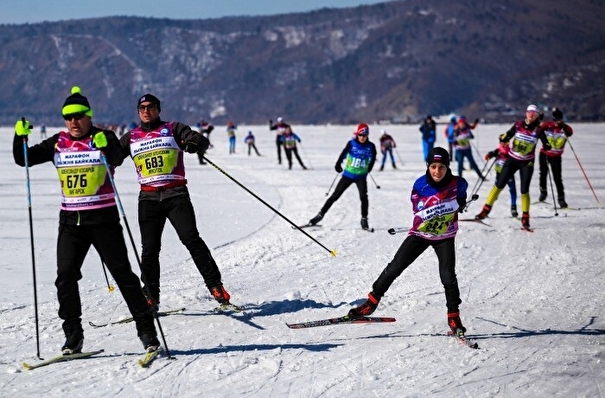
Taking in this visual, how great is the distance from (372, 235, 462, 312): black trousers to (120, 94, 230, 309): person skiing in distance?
1.57 metres

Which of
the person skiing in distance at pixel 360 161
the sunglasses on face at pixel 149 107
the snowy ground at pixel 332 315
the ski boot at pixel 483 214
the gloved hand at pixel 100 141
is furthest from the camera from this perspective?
the ski boot at pixel 483 214

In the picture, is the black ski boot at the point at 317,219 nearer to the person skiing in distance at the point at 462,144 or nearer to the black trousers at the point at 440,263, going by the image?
the black trousers at the point at 440,263

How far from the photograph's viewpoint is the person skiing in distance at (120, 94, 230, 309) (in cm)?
623

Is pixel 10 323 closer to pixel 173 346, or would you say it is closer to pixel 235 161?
pixel 173 346

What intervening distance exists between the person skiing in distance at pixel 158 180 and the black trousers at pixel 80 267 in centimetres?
90

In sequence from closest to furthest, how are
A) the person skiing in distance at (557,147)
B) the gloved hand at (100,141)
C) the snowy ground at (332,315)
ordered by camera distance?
the snowy ground at (332,315)
the gloved hand at (100,141)
the person skiing in distance at (557,147)

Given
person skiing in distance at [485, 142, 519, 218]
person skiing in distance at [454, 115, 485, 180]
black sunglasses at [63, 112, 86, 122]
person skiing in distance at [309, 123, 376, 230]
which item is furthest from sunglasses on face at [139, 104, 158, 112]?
person skiing in distance at [454, 115, 485, 180]

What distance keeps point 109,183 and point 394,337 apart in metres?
2.54

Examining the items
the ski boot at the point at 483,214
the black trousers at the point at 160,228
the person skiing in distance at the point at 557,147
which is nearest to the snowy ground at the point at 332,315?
the ski boot at the point at 483,214

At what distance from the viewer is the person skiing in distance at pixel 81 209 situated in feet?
17.0

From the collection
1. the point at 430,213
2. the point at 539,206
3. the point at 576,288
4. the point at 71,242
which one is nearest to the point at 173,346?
A: the point at 71,242

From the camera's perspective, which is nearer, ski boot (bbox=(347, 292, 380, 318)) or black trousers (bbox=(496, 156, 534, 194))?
ski boot (bbox=(347, 292, 380, 318))

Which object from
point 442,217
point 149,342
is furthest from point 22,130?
point 442,217

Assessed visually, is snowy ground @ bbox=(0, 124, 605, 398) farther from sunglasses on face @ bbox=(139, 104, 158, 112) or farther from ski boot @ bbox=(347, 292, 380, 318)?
sunglasses on face @ bbox=(139, 104, 158, 112)
